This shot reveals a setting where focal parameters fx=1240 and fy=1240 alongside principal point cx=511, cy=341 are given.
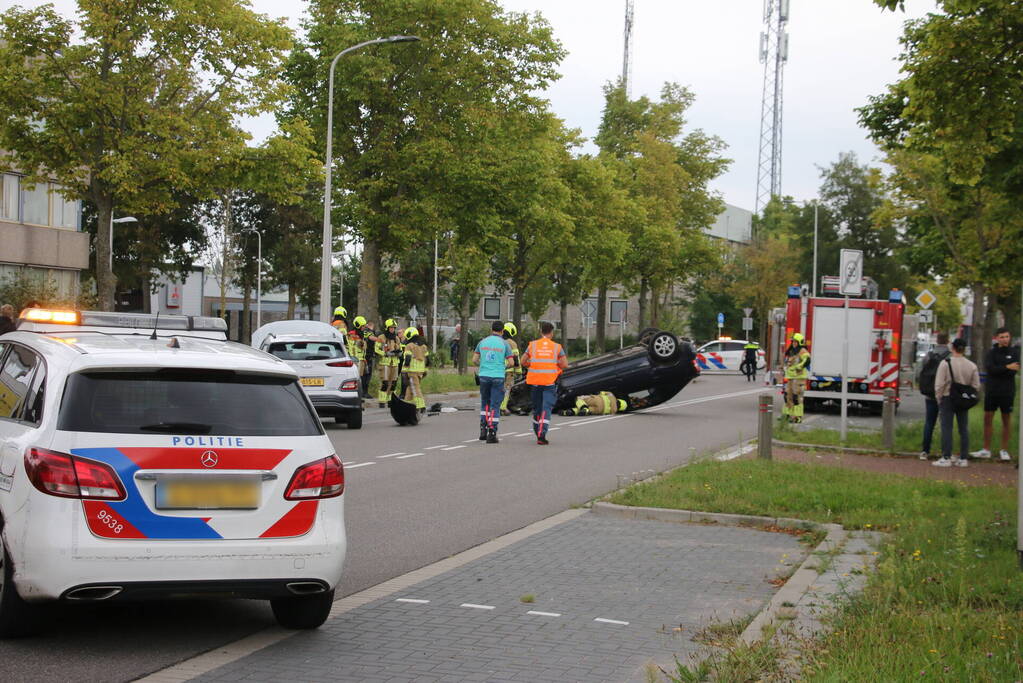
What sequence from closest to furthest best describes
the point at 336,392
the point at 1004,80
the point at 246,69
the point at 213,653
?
the point at 213,653 < the point at 1004,80 < the point at 336,392 < the point at 246,69

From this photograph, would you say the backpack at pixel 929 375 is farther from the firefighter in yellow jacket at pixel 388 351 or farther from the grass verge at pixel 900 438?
the firefighter in yellow jacket at pixel 388 351

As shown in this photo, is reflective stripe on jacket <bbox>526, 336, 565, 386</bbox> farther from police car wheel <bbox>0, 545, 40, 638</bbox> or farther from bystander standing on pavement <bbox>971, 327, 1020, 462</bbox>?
police car wheel <bbox>0, 545, 40, 638</bbox>

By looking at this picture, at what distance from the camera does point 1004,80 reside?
1450 cm

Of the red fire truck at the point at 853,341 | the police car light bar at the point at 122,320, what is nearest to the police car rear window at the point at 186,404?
the police car light bar at the point at 122,320

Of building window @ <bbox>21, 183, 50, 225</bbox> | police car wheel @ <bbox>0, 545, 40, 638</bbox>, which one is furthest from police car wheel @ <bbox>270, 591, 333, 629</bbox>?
building window @ <bbox>21, 183, 50, 225</bbox>

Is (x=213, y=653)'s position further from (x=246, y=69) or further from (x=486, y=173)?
(x=486, y=173)

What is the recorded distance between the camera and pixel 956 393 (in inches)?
637

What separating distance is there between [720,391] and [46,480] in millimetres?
34704

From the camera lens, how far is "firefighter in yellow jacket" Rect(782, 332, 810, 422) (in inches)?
958

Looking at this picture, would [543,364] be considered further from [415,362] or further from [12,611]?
[12,611]

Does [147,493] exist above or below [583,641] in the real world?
above

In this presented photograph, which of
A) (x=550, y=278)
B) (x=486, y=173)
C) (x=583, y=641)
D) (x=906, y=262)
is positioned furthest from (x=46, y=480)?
(x=550, y=278)

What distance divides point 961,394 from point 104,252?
17061mm

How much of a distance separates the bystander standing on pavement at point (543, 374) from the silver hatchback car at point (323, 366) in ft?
10.7
